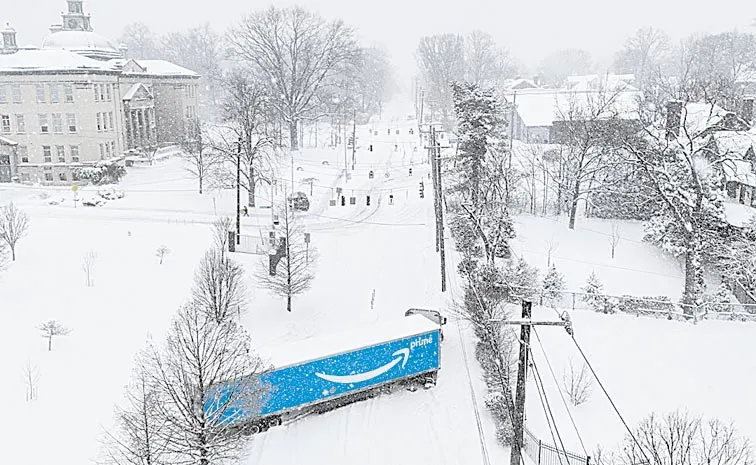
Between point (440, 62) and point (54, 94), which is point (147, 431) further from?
point (440, 62)

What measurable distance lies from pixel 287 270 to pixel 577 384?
42.0 ft

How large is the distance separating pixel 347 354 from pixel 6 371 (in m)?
11.0

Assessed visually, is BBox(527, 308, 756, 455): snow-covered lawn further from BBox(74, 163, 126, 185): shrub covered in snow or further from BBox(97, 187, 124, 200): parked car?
BBox(74, 163, 126, 185): shrub covered in snow

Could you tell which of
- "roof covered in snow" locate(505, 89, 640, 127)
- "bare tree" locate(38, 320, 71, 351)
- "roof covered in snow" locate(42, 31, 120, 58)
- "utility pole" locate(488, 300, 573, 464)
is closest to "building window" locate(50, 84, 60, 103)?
"roof covered in snow" locate(42, 31, 120, 58)

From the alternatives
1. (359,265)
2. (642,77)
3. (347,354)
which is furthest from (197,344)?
(642,77)

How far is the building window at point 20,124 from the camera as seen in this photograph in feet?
176

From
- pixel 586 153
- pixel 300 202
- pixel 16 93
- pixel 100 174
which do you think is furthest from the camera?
→ pixel 16 93

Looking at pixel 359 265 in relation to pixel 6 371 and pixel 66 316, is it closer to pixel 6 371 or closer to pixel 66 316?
pixel 66 316

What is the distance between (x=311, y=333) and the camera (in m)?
28.9

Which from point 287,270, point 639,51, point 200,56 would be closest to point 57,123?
point 287,270

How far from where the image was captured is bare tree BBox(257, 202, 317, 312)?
29.9 metres

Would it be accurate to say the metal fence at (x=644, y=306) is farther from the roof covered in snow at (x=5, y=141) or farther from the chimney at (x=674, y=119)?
the roof covered in snow at (x=5, y=141)

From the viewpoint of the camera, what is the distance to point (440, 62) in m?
121

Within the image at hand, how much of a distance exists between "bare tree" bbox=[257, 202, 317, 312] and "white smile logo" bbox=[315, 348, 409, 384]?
7605mm
